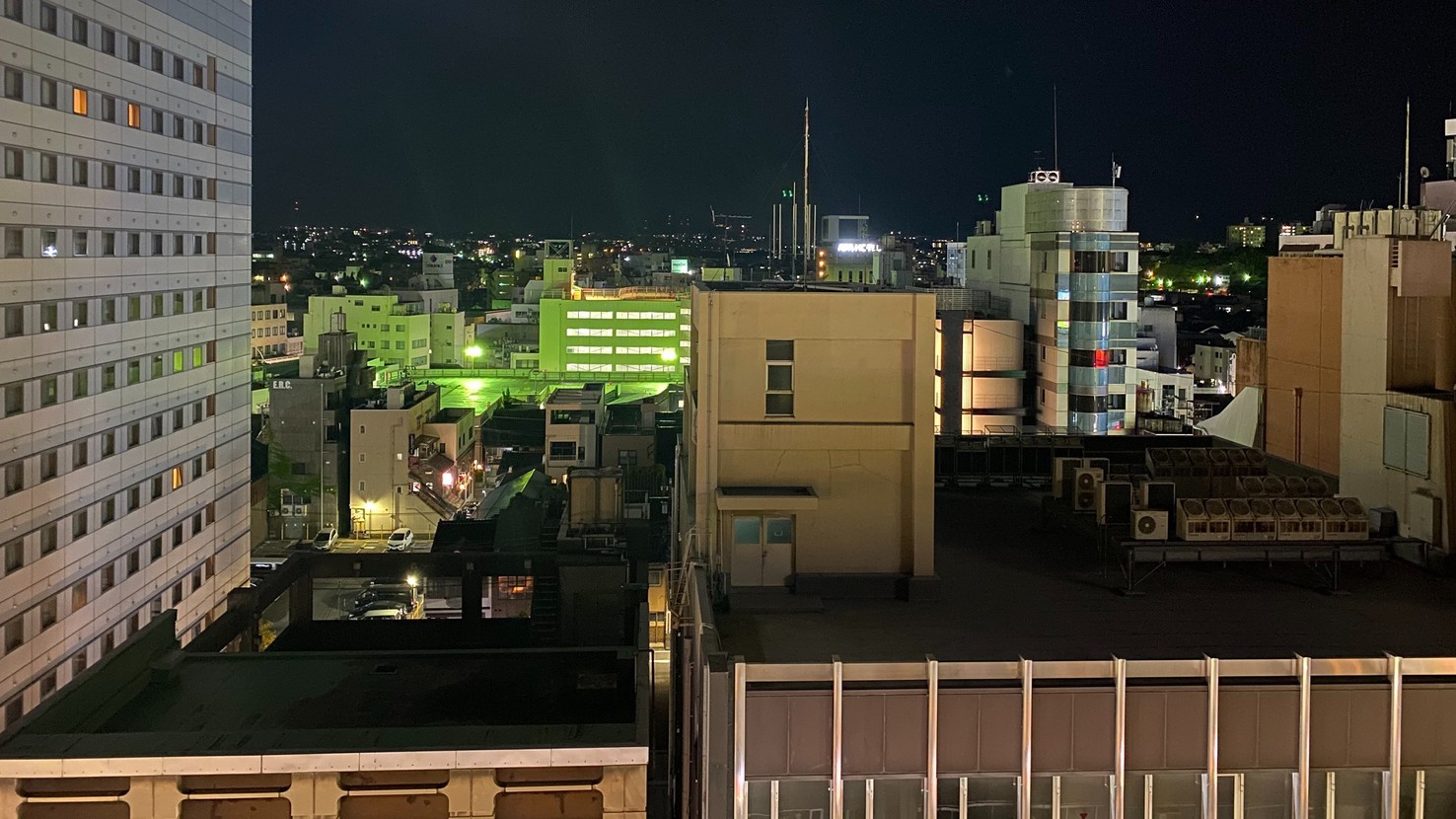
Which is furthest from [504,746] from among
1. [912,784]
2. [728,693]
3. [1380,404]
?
[1380,404]

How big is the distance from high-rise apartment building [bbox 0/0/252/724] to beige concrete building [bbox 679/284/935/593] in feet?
50.0

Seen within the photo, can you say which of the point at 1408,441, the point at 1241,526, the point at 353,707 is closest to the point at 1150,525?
the point at 1241,526

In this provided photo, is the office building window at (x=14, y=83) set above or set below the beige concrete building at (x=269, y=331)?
above

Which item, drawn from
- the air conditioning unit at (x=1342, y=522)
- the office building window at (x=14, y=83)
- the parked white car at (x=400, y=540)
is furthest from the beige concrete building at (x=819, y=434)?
the parked white car at (x=400, y=540)

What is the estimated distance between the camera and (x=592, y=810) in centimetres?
940

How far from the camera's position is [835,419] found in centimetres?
1042

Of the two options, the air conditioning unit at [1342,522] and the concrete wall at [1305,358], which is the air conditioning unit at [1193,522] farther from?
the concrete wall at [1305,358]

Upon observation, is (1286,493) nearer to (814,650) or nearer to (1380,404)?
(1380,404)

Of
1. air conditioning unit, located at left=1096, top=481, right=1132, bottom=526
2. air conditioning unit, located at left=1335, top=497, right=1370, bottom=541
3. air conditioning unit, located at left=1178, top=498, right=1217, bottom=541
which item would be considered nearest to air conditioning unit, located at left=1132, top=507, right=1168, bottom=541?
air conditioning unit, located at left=1178, top=498, right=1217, bottom=541

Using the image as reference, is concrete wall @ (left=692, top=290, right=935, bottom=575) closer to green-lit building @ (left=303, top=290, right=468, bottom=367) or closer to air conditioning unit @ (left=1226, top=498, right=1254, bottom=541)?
air conditioning unit @ (left=1226, top=498, right=1254, bottom=541)

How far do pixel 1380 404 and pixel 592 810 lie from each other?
7912 mm

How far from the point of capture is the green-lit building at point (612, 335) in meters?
85.0

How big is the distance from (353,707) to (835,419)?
4.97 meters

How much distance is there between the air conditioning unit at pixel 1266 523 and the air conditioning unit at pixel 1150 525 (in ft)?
2.43
